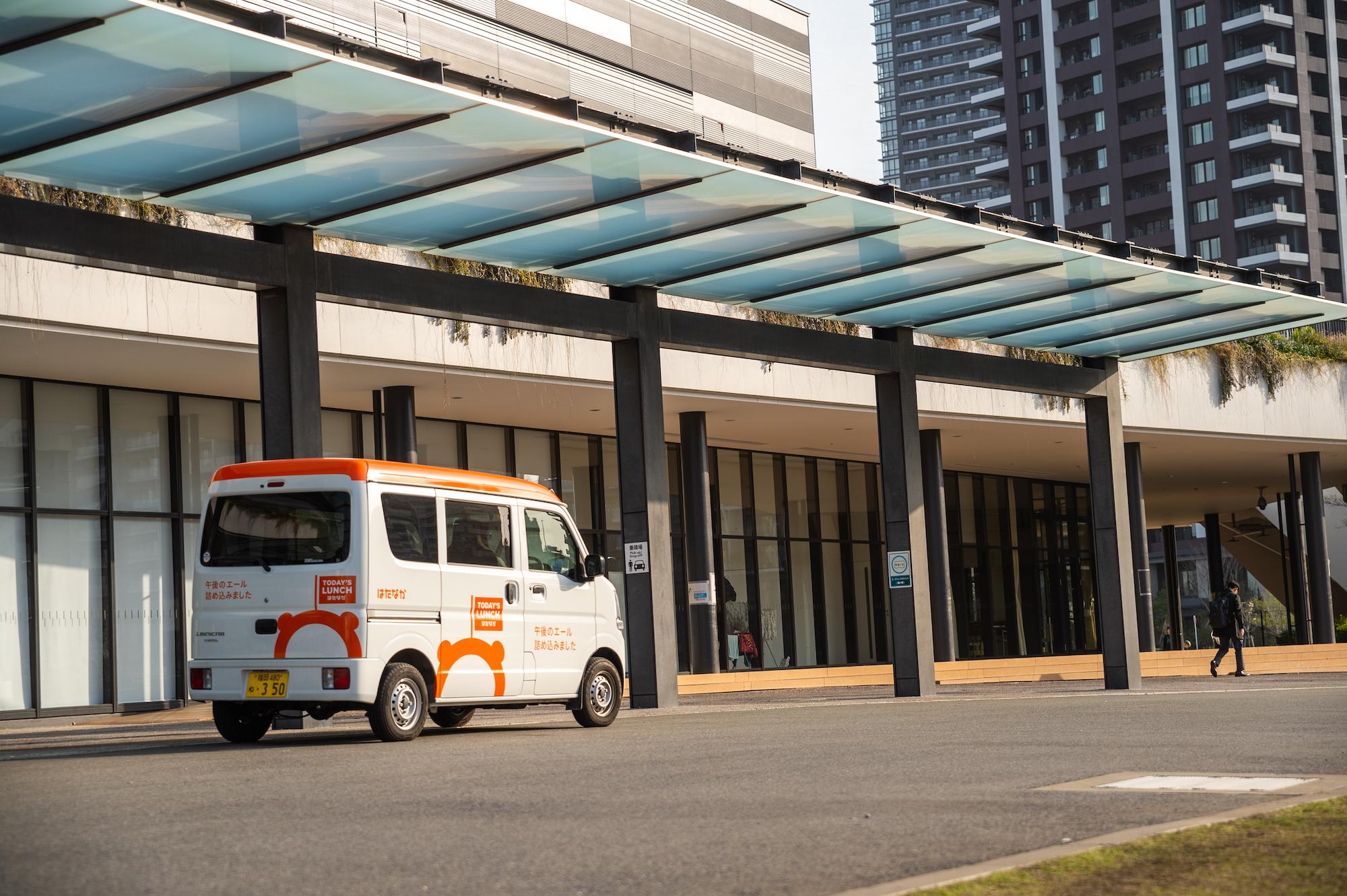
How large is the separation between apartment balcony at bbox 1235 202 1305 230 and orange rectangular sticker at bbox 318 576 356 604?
93.3 metres

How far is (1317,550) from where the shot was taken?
132ft

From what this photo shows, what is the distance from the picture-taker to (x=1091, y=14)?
4077 inches

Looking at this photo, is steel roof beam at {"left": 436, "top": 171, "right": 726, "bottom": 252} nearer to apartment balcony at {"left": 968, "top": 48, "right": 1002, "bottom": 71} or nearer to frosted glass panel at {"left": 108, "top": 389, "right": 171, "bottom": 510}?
frosted glass panel at {"left": 108, "top": 389, "right": 171, "bottom": 510}

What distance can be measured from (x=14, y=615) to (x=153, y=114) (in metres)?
12.6

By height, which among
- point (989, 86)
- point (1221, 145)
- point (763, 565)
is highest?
point (989, 86)

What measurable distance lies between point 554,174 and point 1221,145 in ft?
299

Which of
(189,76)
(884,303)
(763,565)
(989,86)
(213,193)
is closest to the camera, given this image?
(189,76)

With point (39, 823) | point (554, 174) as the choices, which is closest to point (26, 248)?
point (554, 174)

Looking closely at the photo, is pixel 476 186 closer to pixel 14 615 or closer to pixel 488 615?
pixel 488 615

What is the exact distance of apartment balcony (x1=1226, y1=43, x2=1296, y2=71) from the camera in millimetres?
95500

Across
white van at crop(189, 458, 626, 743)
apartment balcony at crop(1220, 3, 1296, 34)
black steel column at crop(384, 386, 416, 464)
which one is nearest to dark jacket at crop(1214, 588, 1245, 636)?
black steel column at crop(384, 386, 416, 464)

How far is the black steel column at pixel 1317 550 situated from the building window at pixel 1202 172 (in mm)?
61127

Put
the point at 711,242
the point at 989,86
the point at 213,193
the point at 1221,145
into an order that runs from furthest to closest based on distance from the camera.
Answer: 1. the point at 989,86
2. the point at 1221,145
3. the point at 711,242
4. the point at 213,193

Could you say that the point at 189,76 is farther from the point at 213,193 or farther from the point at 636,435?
the point at 636,435
